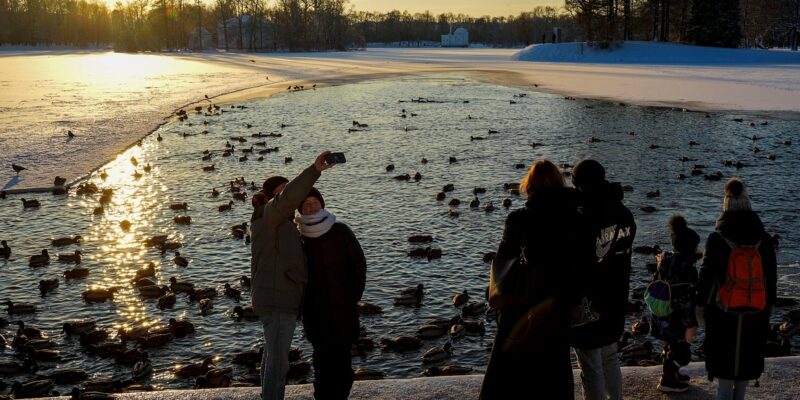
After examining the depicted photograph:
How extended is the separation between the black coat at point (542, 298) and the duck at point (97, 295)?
A: 8.31 metres

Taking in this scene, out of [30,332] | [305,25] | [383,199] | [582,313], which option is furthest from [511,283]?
[305,25]

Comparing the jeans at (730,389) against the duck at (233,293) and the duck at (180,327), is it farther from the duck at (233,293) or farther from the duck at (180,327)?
the duck at (233,293)

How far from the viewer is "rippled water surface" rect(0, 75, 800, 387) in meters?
10.6

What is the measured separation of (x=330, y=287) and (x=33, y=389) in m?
4.54

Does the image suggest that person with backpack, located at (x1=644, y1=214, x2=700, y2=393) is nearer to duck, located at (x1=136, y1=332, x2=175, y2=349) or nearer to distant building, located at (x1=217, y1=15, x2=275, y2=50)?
duck, located at (x1=136, y1=332, x2=175, y2=349)

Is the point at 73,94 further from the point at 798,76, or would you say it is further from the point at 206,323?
the point at 798,76

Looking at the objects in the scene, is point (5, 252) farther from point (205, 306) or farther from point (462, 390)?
point (462, 390)

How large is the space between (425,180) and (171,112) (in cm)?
2154

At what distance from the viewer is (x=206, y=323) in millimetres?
10383

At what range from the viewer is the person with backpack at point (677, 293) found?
5.84m

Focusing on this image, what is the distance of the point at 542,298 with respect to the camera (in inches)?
179

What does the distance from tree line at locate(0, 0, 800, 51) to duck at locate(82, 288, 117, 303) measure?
76018 millimetres

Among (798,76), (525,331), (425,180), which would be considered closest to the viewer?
(525,331)

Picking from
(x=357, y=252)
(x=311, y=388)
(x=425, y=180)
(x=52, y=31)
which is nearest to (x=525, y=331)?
(x=357, y=252)
